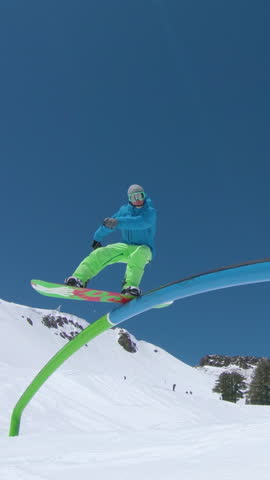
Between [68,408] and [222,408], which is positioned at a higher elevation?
[222,408]

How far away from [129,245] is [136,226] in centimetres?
33

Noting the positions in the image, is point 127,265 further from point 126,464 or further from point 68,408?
point 68,408

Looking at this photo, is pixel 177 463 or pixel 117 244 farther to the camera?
pixel 117 244

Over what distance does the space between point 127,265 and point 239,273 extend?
204 cm

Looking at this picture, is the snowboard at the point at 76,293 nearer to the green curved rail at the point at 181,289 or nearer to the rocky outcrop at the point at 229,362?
the green curved rail at the point at 181,289

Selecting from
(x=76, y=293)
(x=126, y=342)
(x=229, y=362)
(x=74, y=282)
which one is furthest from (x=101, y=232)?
(x=229, y=362)

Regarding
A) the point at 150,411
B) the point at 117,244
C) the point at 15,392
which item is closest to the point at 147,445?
the point at 117,244

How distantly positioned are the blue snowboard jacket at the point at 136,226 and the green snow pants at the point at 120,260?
118mm

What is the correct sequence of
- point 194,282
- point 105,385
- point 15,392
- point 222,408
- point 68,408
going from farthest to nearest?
point 222,408, point 105,385, point 68,408, point 15,392, point 194,282

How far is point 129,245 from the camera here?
214 inches

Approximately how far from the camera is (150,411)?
1903 cm

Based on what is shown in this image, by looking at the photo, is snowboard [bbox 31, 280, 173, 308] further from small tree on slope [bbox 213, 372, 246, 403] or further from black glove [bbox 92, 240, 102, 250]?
small tree on slope [bbox 213, 372, 246, 403]

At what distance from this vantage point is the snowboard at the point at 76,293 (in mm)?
4977

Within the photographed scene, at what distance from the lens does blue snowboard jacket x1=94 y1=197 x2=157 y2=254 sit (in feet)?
17.3
